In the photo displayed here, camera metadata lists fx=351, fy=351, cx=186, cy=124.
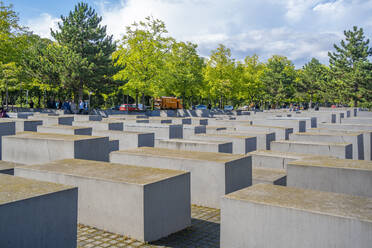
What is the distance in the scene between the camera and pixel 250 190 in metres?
5.03

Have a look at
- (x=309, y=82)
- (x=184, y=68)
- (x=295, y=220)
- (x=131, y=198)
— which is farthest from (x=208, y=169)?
(x=309, y=82)

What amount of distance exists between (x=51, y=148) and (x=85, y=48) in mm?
25818

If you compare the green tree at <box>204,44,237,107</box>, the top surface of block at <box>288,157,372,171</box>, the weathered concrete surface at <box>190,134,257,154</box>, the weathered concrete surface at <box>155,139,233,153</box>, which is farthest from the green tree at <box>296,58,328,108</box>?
the top surface of block at <box>288,157,372,171</box>

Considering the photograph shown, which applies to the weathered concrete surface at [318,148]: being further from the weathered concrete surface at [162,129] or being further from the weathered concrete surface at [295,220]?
the weathered concrete surface at [295,220]

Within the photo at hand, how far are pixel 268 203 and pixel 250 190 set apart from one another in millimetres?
713

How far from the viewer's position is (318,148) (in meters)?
10.3

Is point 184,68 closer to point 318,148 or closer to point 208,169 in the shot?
point 318,148

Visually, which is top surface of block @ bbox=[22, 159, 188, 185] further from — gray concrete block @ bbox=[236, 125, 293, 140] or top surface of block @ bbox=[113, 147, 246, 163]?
gray concrete block @ bbox=[236, 125, 293, 140]

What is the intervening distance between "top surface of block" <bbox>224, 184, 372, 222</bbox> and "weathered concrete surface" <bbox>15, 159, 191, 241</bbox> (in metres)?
1.22

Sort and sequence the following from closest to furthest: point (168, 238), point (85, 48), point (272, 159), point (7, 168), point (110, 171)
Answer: point (168, 238), point (110, 171), point (7, 168), point (272, 159), point (85, 48)

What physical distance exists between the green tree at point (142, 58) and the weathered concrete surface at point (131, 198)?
31917mm

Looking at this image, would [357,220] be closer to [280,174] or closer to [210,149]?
[280,174]

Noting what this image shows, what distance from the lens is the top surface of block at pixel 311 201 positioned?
13.2ft

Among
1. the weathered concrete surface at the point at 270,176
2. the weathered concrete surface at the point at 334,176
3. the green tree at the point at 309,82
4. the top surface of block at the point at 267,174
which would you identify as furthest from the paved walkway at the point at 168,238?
the green tree at the point at 309,82
